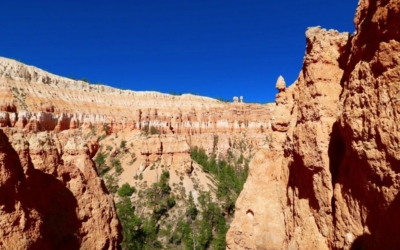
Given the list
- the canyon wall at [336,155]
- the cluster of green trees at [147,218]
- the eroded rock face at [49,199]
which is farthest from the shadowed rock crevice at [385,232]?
the cluster of green trees at [147,218]

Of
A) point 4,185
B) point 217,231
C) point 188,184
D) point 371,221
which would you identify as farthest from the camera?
point 188,184

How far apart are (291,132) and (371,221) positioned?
722 cm

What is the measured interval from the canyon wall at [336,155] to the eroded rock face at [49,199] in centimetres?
869

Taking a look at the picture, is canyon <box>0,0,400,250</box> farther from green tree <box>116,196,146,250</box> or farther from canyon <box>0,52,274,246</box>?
green tree <box>116,196,146,250</box>

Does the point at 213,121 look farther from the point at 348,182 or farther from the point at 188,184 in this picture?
the point at 348,182

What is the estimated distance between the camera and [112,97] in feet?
378

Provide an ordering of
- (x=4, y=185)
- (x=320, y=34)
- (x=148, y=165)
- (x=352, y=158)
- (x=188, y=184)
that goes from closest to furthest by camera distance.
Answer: (x=352, y=158), (x=4, y=185), (x=320, y=34), (x=188, y=184), (x=148, y=165)

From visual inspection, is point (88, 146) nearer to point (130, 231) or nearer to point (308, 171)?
point (130, 231)

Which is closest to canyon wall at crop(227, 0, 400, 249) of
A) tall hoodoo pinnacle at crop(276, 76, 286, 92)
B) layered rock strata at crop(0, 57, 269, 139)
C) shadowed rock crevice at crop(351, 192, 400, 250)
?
shadowed rock crevice at crop(351, 192, 400, 250)

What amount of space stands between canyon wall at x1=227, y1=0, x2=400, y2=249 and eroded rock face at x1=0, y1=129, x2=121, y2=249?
342 inches

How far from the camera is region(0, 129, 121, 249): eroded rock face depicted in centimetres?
1158

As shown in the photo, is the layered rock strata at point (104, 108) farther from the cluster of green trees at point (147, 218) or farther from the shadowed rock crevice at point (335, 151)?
the shadowed rock crevice at point (335, 151)

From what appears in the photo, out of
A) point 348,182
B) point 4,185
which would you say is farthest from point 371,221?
point 4,185

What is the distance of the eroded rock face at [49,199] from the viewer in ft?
38.0
